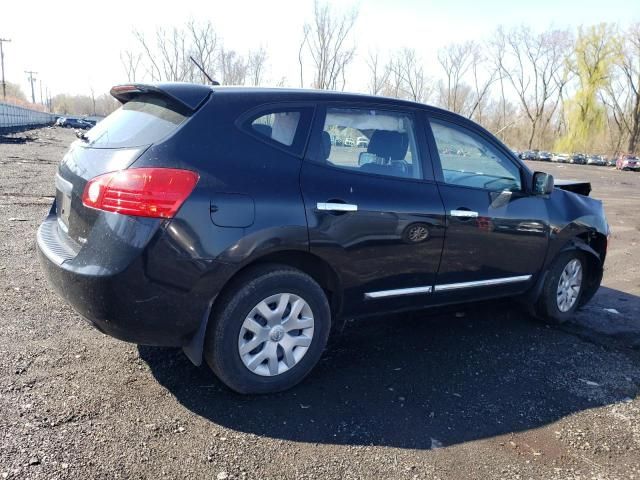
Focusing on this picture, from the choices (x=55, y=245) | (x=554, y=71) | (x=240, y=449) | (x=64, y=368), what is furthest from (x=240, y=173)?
(x=554, y=71)

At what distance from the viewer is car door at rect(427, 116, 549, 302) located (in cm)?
390

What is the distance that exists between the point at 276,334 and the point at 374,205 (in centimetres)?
104

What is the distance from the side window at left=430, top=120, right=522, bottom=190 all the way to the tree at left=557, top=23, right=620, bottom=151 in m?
72.1

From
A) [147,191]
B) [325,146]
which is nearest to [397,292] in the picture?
[325,146]

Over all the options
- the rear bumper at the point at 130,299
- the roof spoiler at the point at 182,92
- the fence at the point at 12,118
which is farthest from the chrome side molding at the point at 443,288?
the fence at the point at 12,118

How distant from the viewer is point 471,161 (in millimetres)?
4211

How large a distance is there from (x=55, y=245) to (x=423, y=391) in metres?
2.49

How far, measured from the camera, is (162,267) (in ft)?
9.04

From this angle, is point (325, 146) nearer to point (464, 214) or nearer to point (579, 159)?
point (464, 214)

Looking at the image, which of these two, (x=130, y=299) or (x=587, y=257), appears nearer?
(x=130, y=299)

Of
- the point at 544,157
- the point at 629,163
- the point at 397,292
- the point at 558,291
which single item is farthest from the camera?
the point at 544,157

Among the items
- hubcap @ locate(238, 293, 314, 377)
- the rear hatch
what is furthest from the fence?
hubcap @ locate(238, 293, 314, 377)

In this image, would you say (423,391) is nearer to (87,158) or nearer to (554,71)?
(87,158)

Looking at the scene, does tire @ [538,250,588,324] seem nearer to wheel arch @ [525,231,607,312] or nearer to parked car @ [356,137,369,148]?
wheel arch @ [525,231,607,312]
